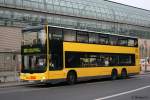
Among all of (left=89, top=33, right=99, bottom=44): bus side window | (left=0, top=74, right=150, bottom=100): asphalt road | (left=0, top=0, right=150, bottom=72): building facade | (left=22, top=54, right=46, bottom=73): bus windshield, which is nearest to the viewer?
(left=0, top=74, right=150, bottom=100): asphalt road

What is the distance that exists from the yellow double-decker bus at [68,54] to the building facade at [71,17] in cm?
990

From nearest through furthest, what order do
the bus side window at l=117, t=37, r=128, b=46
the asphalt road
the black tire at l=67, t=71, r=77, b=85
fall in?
the asphalt road
the black tire at l=67, t=71, r=77, b=85
the bus side window at l=117, t=37, r=128, b=46

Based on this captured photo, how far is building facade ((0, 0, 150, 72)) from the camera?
144 ft

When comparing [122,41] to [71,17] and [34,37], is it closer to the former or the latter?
[34,37]

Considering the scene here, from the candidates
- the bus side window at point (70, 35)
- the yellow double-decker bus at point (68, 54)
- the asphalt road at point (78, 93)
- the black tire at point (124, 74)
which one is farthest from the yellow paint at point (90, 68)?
the asphalt road at point (78, 93)

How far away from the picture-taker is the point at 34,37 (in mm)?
24328

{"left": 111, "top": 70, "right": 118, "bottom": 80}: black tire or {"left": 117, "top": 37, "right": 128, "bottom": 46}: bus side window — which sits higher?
{"left": 117, "top": 37, "right": 128, "bottom": 46}: bus side window

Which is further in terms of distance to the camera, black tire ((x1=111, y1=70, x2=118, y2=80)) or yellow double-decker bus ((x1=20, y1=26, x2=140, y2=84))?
black tire ((x1=111, y1=70, x2=118, y2=80))

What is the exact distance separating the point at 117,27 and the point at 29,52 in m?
42.0

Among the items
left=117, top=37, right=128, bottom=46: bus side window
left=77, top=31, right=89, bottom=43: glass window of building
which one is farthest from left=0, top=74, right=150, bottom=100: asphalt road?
left=117, top=37, right=128, bottom=46: bus side window

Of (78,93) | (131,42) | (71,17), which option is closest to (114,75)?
(131,42)

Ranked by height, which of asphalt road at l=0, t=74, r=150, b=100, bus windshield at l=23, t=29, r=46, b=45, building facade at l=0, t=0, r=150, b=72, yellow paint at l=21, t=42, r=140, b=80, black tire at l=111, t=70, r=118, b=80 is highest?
building facade at l=0, t=0, r=150, b=72

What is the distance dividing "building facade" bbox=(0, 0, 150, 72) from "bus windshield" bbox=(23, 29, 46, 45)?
12.0 meters

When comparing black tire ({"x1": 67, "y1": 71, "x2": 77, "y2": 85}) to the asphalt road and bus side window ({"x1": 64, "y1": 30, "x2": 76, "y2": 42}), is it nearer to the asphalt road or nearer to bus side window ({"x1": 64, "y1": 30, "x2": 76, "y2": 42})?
bus side window ({"x1": 64, "y1": 30, "x2": 76, "y2": 42})
